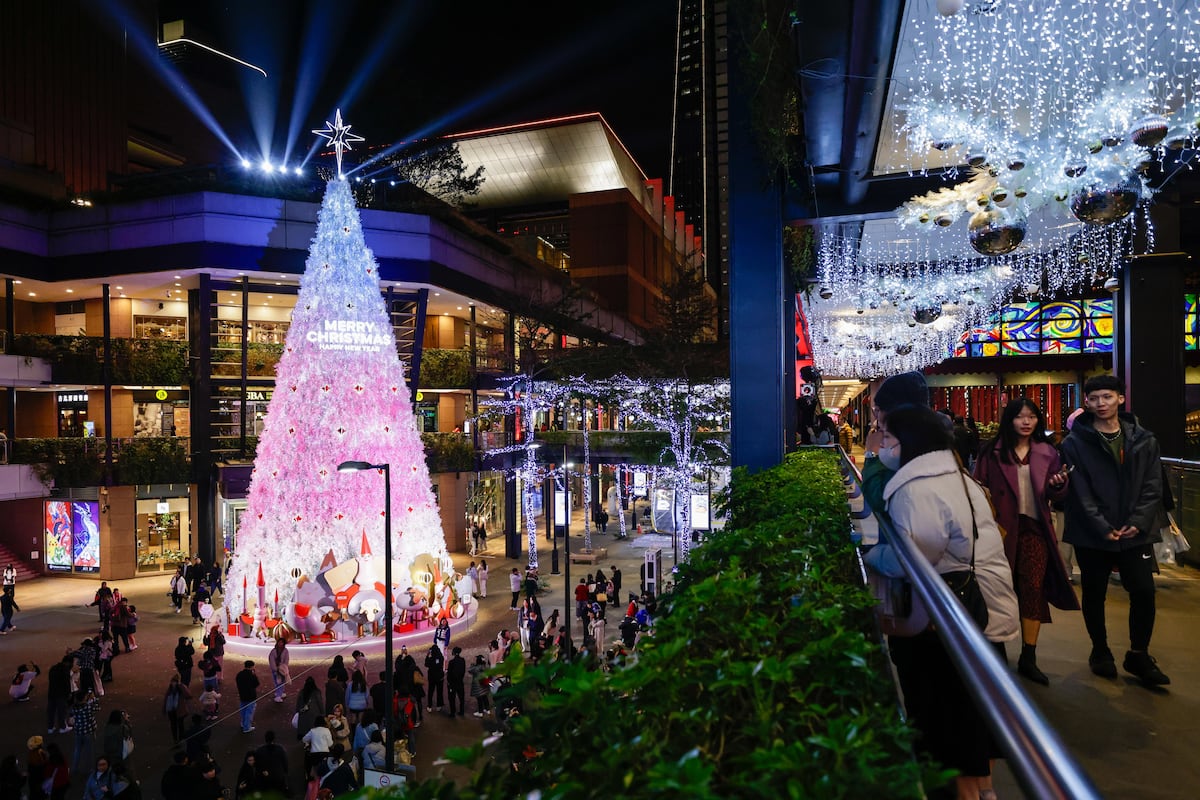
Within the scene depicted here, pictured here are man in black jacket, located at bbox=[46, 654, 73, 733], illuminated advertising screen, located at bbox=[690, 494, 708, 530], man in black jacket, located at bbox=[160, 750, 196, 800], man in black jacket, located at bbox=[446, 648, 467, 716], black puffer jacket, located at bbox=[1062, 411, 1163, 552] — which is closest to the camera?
black puffer jacket, located at bbox=[1062, 411, 1163, 552]

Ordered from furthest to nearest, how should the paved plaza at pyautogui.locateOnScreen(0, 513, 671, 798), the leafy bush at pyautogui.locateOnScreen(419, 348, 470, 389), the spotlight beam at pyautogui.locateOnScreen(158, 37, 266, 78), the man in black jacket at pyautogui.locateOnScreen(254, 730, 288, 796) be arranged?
1. the spotlight beam at pyautogui.locateOnScreen(158, 37, 266, 78)
2. the leafy bush at pyautogui.locateOnScreen(419, 348, 470, 389)
3. the paved plaza at pyautogui.locateOnScreen(0, 513, 671, 798)
4. the man in black jacket at pyautogui.locateOnScreen(254, 730, 288, 796)

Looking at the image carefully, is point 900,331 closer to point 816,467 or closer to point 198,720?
point 816,467

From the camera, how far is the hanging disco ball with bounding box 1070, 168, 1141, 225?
24.4ft

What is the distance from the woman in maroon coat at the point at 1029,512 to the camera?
15.1 feet

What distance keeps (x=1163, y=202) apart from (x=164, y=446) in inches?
1212

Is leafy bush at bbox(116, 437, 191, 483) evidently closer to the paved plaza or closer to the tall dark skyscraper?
Result: the paved plaza

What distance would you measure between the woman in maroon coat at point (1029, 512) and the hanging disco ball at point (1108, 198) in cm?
377

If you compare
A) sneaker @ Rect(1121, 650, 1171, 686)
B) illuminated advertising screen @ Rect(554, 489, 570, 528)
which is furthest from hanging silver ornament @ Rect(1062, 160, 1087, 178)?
illuminated advertising screen @ Rect(554, 489, 570, 528)

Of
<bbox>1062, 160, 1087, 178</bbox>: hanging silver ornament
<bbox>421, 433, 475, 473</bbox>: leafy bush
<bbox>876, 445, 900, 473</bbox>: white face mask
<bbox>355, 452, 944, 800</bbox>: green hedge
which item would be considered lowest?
<bbox>421, 433, 475, 473</bbox>: leafy bush

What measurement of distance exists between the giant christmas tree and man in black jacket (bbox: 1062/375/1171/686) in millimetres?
15398

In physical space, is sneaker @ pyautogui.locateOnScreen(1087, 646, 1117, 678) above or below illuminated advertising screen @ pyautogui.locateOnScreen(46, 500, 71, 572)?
above

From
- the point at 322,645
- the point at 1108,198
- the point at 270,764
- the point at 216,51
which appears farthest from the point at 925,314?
the point at 216,51

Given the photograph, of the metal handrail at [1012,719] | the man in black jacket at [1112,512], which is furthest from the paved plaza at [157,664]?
the metal handrail at [1012,719]

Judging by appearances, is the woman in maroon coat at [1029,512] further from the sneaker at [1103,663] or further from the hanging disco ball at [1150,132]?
the hanging disco ball at [1150,132]
